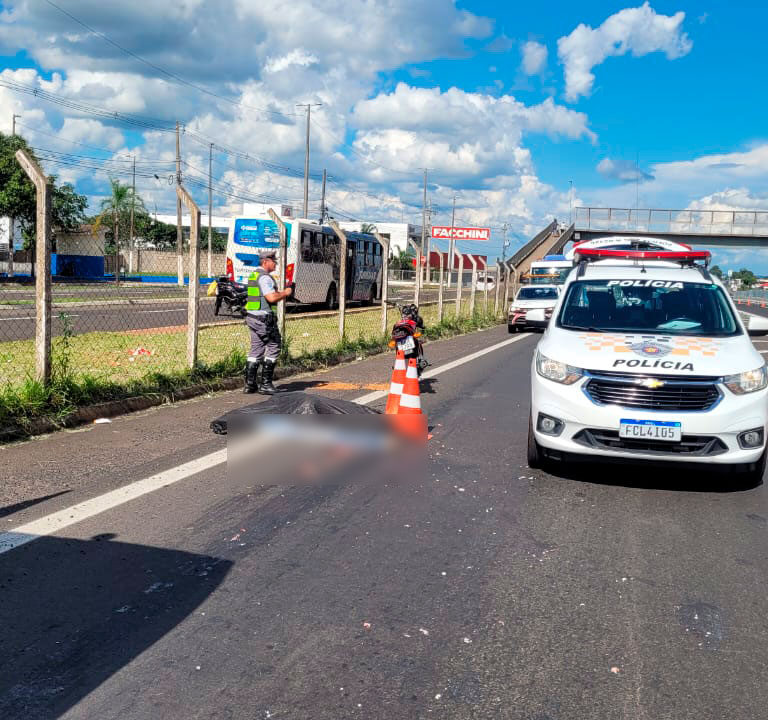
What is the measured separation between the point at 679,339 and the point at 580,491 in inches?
58.7

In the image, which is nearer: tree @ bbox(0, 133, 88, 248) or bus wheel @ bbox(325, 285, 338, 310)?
bus wheel @ bbox(325, 285, 338, 310)

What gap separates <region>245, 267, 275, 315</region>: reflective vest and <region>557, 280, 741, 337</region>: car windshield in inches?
152

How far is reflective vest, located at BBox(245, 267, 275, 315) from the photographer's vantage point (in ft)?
31.9

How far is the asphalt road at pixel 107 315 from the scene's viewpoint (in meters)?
17.1

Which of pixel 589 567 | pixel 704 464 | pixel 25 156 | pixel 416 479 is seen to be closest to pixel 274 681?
pixel 589 567

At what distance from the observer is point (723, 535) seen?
5.20 metres

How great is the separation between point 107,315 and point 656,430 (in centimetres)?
1811

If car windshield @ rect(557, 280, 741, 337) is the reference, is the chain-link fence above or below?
below

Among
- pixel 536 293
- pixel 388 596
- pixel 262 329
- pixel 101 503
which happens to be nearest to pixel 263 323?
pixel 262 329

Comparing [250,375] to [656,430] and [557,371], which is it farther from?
[656,430]

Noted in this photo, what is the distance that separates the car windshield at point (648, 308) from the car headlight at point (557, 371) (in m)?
0.82

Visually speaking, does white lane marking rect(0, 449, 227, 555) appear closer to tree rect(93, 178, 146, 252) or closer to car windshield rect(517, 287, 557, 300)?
car windshield rect(517, 287, 557, 300)

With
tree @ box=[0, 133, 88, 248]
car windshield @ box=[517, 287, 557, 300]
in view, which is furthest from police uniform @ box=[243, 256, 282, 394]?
tree @ box=[0, 133, 88, 248]

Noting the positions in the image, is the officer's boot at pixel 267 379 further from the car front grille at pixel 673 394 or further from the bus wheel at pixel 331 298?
the bus wheel at pixel 331 298
